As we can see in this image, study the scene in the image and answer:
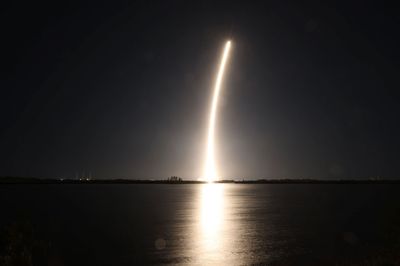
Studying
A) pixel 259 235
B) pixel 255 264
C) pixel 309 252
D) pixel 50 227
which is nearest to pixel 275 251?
pixel 309 252

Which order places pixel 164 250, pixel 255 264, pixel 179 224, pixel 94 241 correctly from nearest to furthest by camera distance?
pixel 255 264 < pixel 164 250 < pixel 94 241 < pixel 179 224

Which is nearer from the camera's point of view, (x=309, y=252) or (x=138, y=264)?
(x=138, y=264)

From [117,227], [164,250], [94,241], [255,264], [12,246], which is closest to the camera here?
[255,264]

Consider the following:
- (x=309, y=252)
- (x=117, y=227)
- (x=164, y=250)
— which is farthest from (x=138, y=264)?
(x=117, y=227)

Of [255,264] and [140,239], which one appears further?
[140,239]

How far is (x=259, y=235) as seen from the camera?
46.4 metres

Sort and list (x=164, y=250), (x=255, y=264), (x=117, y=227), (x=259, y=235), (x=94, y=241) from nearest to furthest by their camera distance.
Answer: (x=255, y=264), (x=164, y=250), (x=94, y=241), (x=259, y=235), (x=117, y=227)

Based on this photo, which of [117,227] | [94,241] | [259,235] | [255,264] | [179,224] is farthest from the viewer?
[179,224]

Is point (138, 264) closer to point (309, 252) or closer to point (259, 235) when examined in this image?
point (309, 252)

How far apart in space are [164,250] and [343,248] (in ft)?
57.8

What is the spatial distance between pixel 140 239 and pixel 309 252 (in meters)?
18.9

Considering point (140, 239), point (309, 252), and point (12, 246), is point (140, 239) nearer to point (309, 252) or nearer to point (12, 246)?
point (12, 246)

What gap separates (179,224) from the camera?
60.2 meters

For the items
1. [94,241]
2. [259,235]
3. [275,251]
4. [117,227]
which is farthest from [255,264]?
[117,227]
